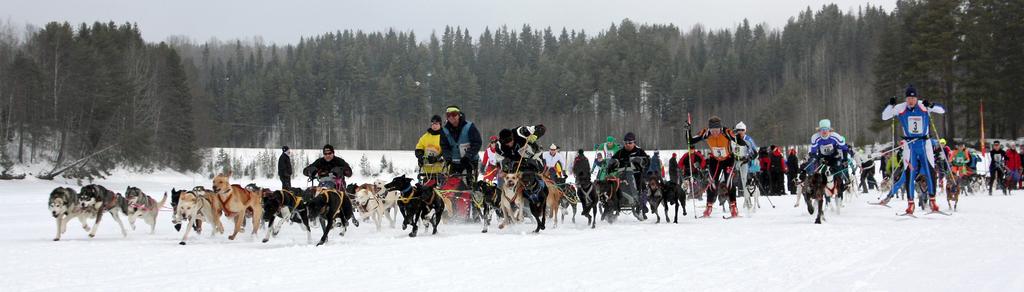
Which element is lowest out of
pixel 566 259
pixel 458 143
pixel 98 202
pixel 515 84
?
pixel 566 259

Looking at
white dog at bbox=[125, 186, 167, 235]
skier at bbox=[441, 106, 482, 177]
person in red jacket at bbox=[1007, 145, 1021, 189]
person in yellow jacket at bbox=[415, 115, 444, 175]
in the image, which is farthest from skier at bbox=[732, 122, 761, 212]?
person in red jacket at bbox=[1007, 145, 1021, 189]

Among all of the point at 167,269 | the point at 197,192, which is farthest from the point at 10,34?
the point at 167,269

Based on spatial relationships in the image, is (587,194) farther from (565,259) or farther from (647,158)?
(565,259)

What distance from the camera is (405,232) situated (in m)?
9.83

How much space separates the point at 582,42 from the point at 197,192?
8448 centimetres

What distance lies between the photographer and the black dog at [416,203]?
9258 millimetres

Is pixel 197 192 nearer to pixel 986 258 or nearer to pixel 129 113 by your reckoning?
pixel 986 258

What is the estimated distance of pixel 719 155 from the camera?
1197cm

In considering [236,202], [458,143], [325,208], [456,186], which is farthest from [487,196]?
[236,202]

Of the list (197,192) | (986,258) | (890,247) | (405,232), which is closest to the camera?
(986,258)

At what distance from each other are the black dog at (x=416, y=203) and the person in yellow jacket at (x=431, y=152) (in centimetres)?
162

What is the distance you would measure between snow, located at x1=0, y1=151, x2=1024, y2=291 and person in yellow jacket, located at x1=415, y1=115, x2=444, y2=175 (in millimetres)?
1306

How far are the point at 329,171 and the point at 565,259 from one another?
617 cm

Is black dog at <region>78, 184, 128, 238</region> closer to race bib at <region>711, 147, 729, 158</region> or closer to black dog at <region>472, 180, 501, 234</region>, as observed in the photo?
black dog at <region>472, 180, 501, 234</region>
